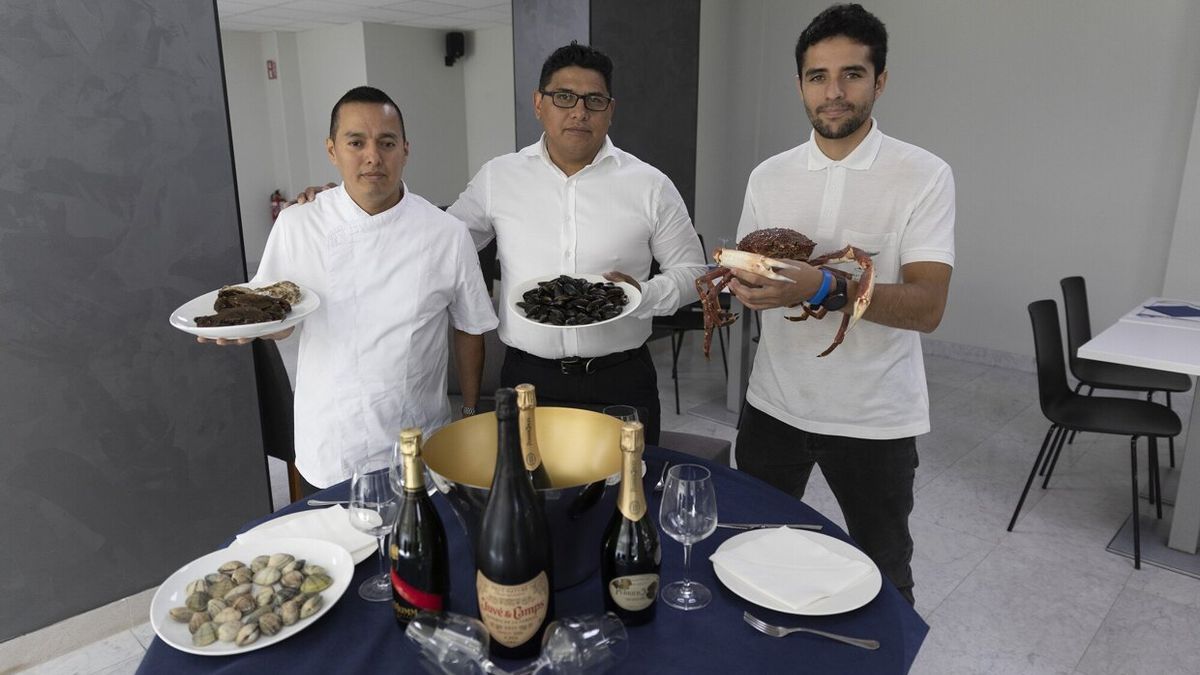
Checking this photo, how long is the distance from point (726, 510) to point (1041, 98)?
4.93 metres

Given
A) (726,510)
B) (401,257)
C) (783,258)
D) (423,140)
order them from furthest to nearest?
(423,140) < (401,257) < (783,258) < (726,510)

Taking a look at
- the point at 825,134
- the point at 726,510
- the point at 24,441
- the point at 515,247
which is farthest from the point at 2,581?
the point at 825,134

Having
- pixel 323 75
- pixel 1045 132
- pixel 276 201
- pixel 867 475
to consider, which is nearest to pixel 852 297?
pixel 867 475

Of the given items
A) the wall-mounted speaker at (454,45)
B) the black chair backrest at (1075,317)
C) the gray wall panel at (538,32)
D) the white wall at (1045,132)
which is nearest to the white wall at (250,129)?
the wall-mounted speaker at (454,45)

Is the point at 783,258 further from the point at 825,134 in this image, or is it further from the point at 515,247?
the point at 515,247

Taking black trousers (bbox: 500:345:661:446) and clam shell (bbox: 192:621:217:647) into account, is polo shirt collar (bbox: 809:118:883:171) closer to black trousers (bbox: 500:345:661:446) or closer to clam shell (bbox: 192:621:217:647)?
black trousers (bbox: 500:345:661:446)

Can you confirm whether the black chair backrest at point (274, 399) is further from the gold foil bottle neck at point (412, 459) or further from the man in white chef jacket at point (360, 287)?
the gold foil bottle neck at point (412, 459)

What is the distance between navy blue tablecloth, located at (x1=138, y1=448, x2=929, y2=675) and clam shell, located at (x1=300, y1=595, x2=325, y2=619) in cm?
3

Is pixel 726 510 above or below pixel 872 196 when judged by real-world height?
below

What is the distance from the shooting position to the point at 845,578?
1268 mm

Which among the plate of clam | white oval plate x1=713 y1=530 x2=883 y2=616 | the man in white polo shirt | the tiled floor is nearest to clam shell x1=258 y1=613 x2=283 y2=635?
the plate of clam

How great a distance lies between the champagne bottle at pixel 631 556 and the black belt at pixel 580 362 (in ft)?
3.23

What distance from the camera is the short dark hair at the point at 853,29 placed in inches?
68.1

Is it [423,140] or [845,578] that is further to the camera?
[423,140]
